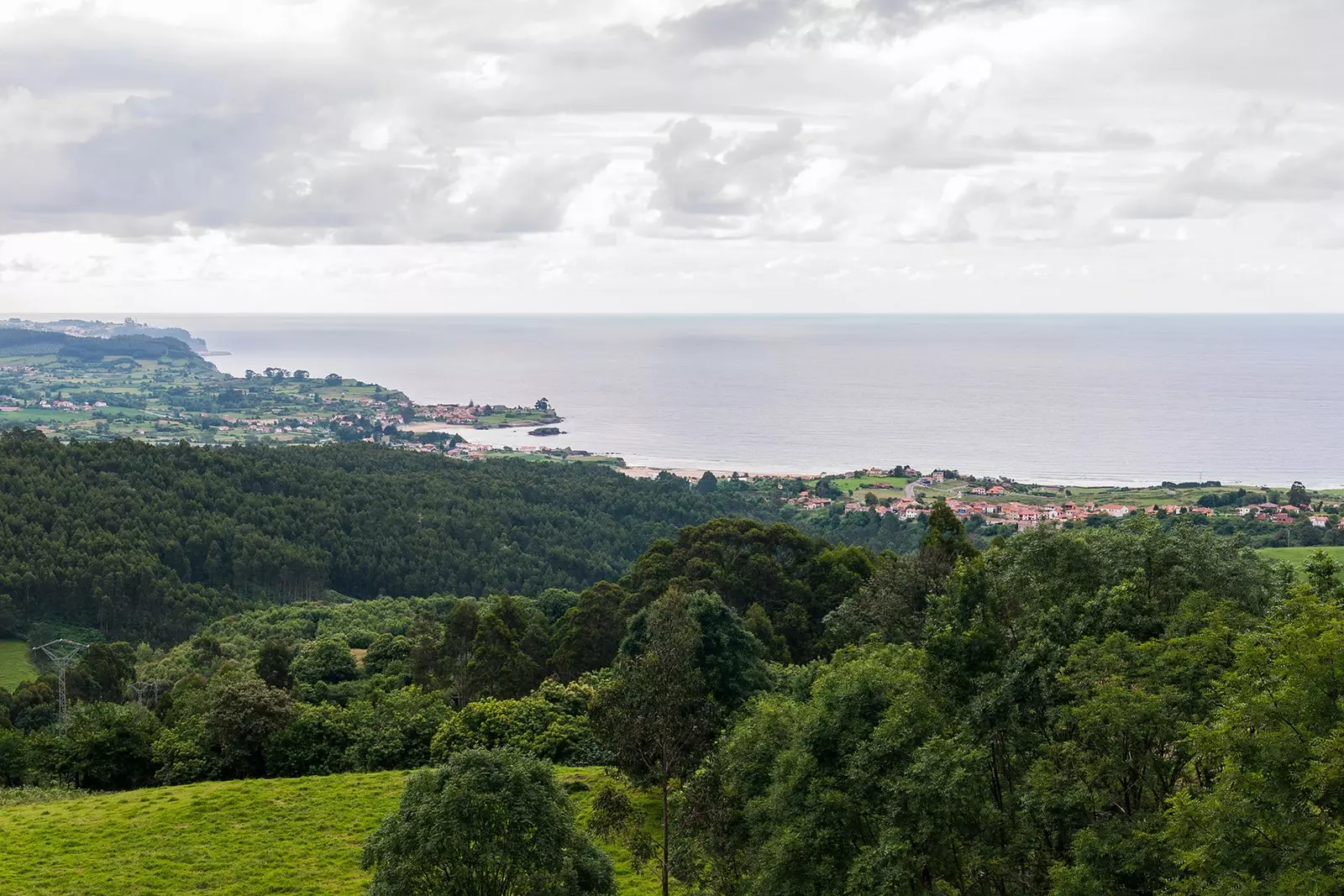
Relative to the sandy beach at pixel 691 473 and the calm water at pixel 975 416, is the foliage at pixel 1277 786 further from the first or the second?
the calm water at pixel 975 416

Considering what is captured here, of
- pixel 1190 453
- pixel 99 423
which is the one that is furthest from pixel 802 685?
pixel 99 423

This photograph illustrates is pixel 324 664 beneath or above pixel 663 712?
beneath

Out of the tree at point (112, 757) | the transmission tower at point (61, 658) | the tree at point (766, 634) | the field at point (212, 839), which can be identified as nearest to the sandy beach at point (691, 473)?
the transmission tower at point (61, 658)

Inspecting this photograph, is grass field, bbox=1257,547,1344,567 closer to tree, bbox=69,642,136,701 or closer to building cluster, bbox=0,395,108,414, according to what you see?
tree, bbox=69,642,136,701

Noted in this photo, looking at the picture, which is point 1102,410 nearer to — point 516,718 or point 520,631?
point 520,631

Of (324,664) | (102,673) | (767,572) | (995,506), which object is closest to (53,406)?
(102,673)

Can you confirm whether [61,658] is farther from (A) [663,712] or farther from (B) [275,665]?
(A) [663,712]

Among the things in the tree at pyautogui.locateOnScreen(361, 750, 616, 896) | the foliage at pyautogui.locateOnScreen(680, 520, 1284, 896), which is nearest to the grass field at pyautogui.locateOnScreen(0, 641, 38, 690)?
the tree at pyautogui.locateOnScreen(361, 750, 616, 896)
